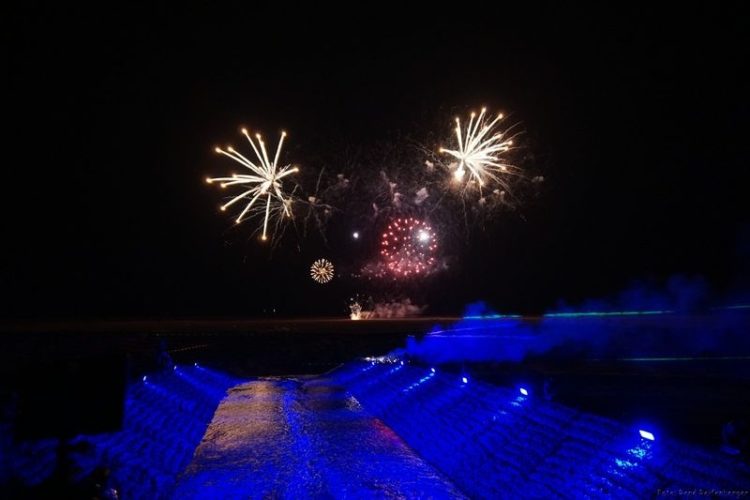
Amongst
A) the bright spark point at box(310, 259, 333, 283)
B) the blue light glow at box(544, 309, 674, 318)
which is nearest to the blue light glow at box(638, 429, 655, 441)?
the blue light glow at box(544, 309, 674, 318)

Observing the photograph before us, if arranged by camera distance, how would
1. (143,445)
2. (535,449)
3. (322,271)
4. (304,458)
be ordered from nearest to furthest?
(535,449), (143,445), (304,458), (322,271)

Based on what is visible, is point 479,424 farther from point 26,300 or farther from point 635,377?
point 26,300

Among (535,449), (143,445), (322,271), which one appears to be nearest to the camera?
(535,449)

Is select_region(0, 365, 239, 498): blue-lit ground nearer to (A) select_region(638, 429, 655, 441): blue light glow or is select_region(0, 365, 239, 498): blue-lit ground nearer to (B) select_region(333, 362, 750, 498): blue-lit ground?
(B) select_region(333, 362, 750, 498): blue-lit ground

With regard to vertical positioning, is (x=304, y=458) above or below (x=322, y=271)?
below

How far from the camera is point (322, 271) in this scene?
59781mm

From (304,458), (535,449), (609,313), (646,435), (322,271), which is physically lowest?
(304,458)

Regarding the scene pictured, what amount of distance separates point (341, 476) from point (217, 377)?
45.8 feet

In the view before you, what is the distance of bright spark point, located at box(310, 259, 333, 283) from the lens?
59281 millimetres

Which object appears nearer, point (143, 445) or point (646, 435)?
point (646, 435)

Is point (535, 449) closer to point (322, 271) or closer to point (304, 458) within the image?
point (304, 458)

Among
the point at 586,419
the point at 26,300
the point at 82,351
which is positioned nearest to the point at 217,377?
the point at 82,351

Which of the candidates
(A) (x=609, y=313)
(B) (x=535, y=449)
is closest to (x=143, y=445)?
(B) (x=535, y=449)

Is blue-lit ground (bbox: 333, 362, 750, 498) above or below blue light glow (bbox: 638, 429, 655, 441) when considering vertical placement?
below
